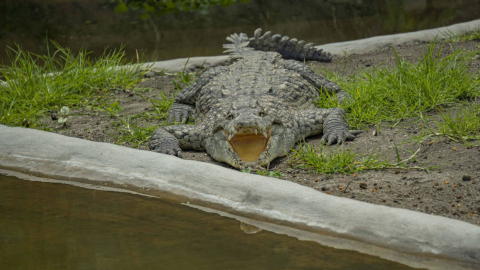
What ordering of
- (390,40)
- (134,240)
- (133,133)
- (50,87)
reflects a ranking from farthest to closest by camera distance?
(390,40)
(50,87)
(133,133)
(134,240)

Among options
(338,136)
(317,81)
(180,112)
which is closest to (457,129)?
(338,136)

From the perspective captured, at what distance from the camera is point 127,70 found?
6418 millimetres

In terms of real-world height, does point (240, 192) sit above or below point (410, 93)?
below

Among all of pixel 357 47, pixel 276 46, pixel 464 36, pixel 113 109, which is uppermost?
pixel 464 36

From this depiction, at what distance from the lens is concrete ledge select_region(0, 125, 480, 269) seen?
8.17 feet

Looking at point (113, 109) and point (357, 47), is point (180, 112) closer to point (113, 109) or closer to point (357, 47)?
Answer: point (113, 109)

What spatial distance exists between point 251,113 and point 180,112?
155 centimetres

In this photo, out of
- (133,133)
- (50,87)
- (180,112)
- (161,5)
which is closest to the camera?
(133,133)

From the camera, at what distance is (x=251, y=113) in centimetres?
408

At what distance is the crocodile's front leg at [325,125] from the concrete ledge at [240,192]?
137 centimetres

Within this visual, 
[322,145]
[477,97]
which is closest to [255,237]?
[322,145]

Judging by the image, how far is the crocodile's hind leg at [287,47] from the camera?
21.2 ft

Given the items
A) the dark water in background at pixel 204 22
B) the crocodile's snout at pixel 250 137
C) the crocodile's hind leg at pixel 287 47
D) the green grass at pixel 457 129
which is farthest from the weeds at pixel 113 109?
the dark water in background at pixel 204 22

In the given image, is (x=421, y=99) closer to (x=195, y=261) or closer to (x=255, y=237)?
(x=255, y=237)
